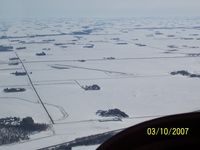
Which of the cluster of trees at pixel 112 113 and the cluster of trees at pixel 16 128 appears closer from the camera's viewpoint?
the cluster of trees at pixel 16 128

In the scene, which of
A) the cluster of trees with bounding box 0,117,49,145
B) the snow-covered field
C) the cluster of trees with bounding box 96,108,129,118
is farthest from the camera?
the cluster of trees with bounding box 96,108,129,118

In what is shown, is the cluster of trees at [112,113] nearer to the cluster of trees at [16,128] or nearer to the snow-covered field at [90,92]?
the snow-covered field at [90,92]

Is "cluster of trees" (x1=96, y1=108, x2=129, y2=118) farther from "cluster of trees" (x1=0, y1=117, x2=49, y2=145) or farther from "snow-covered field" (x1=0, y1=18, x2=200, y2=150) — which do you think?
"cluster of trees" (x1=0, y1=117, x2=49, y2=145)

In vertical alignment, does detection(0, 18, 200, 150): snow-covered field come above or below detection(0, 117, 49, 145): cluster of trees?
below

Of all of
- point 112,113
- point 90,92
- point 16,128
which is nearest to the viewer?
point 16,128

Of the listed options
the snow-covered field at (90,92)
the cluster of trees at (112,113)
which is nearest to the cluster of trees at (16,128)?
the snow-covered field at (90,92)

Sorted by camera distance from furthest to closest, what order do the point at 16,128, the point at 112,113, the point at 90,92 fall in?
the point at 90,92
the point at 112,113
the point at 16,128

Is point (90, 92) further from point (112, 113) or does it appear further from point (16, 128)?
point (16, 128)

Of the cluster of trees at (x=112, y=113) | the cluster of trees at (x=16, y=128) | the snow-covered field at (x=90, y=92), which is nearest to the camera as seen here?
the cluster of trees at (x=16, y=128)

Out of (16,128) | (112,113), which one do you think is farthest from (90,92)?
(16,128)

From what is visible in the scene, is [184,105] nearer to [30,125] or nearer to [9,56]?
[30,125]

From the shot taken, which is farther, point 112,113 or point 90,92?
point 90,92

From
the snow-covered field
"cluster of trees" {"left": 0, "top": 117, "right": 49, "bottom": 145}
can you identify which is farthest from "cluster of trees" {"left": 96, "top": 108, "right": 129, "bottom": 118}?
"cluster of trees" {"left": 0, "top": 117, "right": 49, "bottom": 145}
